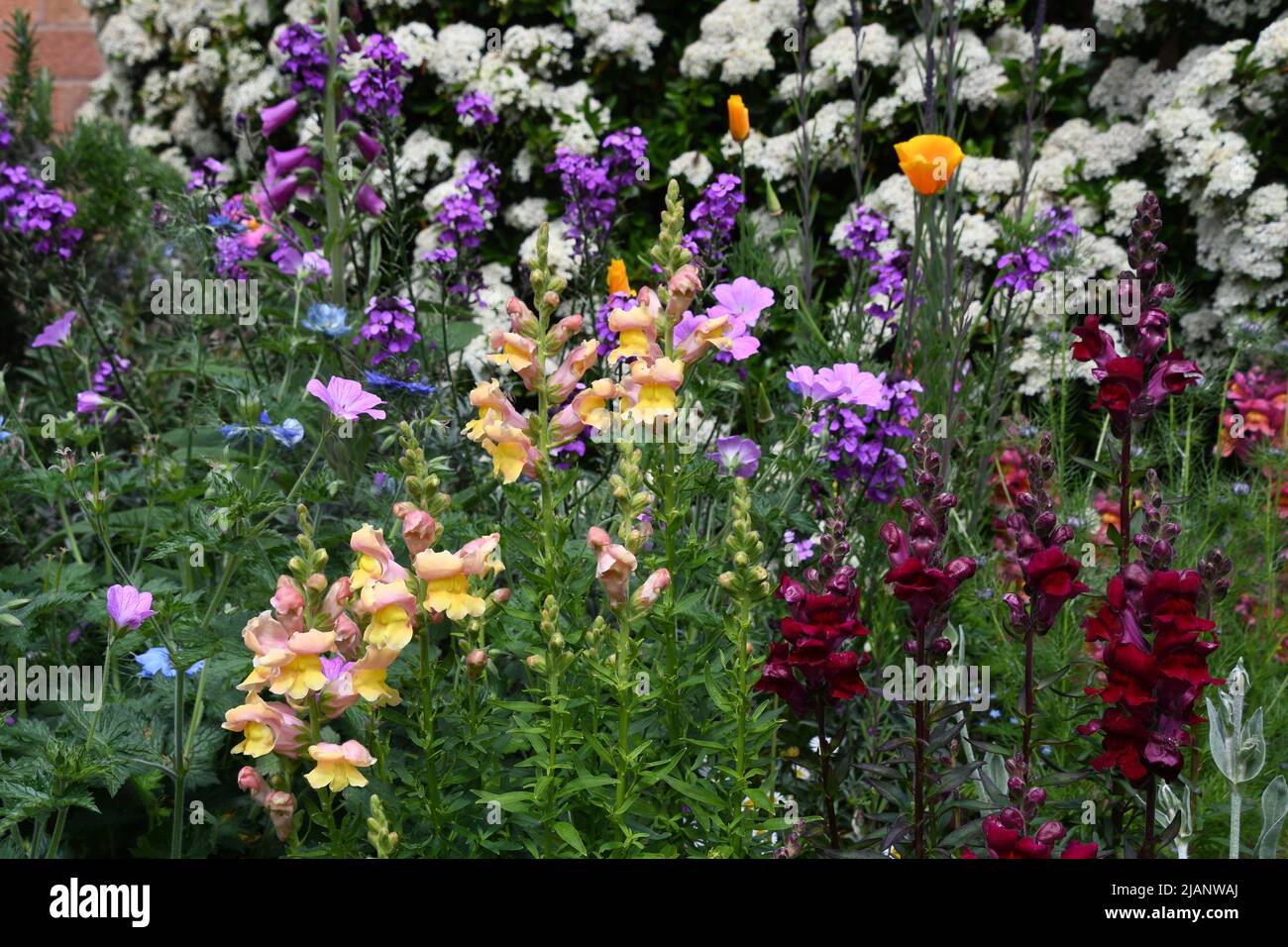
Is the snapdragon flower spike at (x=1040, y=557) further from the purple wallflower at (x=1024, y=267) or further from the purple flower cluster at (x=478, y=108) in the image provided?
the purple flower cluster at (x=478, y=108)

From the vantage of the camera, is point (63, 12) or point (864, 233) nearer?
point (864, 233)

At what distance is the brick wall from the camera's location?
258 inches

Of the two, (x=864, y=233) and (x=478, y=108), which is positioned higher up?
(x=478, y=108)

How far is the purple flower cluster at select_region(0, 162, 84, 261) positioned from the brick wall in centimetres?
350

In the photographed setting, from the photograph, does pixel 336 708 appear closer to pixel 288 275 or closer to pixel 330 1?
pixel 288 275

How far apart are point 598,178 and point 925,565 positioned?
6.00ft

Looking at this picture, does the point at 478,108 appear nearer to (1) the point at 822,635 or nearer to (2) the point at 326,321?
(2) the point at 326,321

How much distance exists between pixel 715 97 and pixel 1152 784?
392cm

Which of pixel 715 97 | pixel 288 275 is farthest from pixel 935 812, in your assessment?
pixel 715 97

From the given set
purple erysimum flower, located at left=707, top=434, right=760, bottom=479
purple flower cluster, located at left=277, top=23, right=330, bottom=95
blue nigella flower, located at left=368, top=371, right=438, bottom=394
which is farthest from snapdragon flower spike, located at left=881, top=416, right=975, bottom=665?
purple flower cluster, located at left=277, top=23, right=330, bottom=95

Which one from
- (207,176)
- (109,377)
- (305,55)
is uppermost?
(305,55)

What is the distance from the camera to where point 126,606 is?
1787 millimetres

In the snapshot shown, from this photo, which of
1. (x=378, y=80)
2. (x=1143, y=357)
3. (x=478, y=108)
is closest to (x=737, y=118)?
(x=478, y=108)

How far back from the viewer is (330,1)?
10.5 feet
